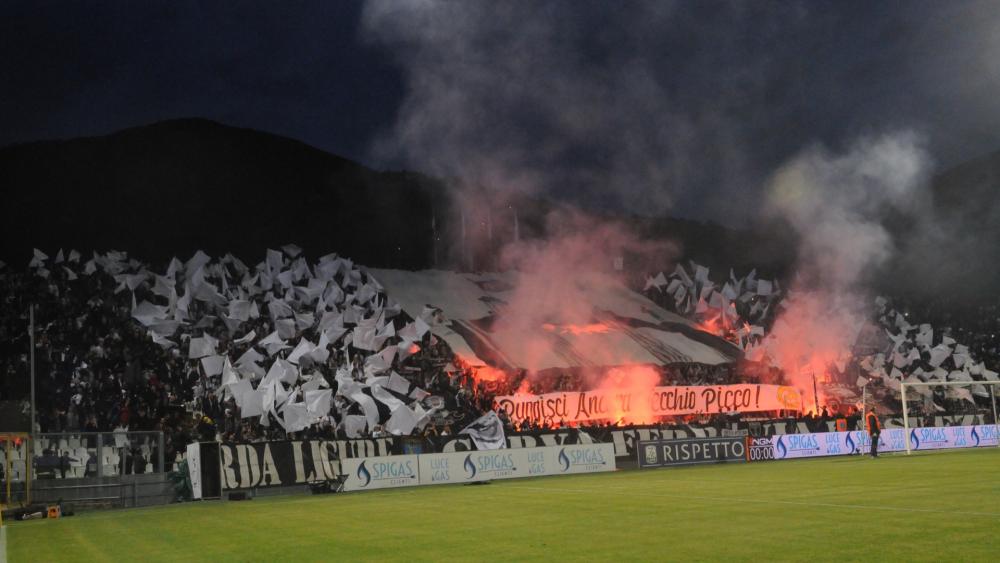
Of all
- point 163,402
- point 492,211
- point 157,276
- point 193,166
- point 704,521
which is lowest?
point 704,521

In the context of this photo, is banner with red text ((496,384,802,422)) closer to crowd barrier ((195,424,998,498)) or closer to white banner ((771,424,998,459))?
crowd barrier ((195,424,998,498))

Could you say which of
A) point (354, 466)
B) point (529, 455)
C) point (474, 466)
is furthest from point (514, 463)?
point (354, 466)

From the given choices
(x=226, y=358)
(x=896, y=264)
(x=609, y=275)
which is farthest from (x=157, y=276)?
(x=896, y=264)

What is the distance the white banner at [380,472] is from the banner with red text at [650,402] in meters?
13.3

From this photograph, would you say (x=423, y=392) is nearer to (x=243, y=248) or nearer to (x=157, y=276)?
(x=157, y=276)

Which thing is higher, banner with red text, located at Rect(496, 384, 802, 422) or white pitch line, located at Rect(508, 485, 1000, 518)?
banner with red text, located at Rect(496, 384, 802, 422)

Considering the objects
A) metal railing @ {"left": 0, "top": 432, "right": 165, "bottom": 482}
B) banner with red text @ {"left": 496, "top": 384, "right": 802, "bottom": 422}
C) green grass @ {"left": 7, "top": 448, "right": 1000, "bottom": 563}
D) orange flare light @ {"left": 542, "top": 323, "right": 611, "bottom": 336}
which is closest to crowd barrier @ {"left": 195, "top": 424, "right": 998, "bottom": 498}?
metal railing @ {"left": 0, "top": 432, "right": 165, "bottom": 482}

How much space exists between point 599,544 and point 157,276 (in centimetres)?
3371

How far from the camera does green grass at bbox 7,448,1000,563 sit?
10719mm

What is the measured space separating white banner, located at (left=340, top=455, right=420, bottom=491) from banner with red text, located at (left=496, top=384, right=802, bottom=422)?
13.3 m

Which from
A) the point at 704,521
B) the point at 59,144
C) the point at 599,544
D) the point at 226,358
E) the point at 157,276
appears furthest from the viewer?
the point at 59,144

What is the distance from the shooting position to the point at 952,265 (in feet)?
224

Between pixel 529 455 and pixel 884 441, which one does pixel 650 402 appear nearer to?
pixel 884 441

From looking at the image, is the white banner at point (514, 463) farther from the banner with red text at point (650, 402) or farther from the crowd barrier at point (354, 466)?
the banner with red text at point (650, 402)
